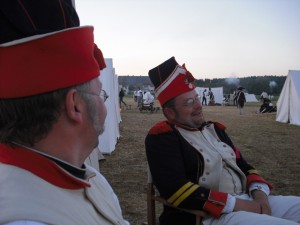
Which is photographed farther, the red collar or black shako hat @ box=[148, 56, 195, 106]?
black shako hat @ box=[148, 56, 195, 106]

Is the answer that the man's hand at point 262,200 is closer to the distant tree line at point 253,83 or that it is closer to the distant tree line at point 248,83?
the distant tree line at point 248,83

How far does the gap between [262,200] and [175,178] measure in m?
0.72

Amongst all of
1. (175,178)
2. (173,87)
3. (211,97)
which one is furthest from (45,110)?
(211,97)

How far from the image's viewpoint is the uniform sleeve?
2.41 m

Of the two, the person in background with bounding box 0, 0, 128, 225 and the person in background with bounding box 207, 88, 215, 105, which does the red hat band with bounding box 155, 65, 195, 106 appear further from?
the person in background with bounding box 207, 88, 215, 105

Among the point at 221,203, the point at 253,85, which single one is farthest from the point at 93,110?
the point at 253,85

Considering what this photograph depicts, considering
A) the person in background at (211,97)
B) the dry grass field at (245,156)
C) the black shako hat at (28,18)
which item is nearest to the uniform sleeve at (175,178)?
the black shako hat at (28,18)

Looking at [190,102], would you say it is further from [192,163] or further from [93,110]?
A: [93,110]

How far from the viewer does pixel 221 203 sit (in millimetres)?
2385

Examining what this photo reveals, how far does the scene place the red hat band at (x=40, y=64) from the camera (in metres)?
1.02

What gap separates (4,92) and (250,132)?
40.4 feet

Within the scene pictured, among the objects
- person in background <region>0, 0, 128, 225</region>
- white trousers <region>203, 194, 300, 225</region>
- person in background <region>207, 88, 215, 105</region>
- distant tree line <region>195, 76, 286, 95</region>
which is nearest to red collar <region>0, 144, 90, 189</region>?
person in background <region>0, 0, 128, 225</region>

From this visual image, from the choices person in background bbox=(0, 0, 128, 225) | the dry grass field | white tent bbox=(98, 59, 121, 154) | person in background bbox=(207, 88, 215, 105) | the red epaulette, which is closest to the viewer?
person in background bbox=(0, 0, 128, 225)

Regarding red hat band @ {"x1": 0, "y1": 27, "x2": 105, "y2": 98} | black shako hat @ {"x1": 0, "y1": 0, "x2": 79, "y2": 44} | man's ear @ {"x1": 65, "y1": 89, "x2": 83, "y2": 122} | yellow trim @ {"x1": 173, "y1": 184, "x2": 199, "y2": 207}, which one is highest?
black shako hat @ {"x1": 0, "y1": 0, "x2": 79, "y2": 44}
